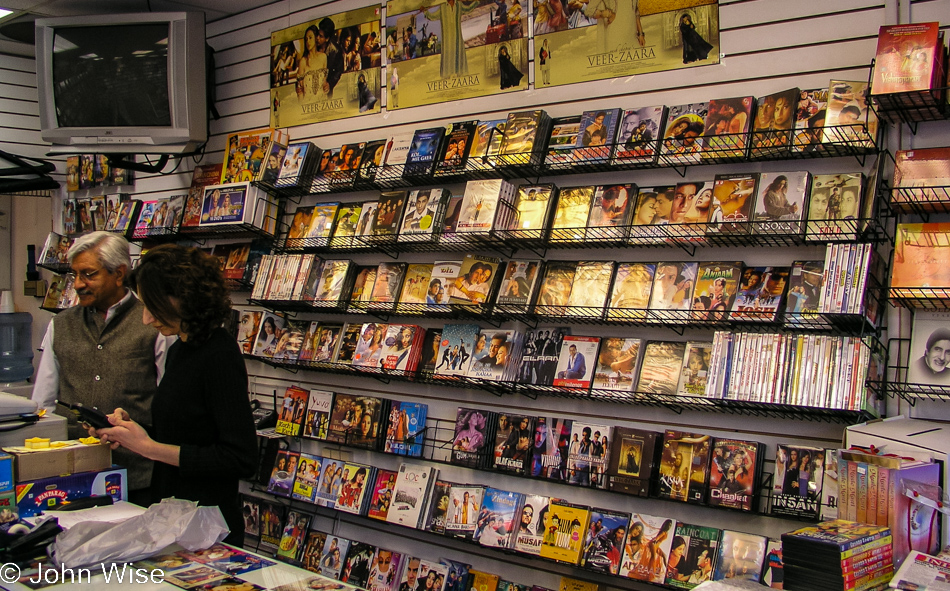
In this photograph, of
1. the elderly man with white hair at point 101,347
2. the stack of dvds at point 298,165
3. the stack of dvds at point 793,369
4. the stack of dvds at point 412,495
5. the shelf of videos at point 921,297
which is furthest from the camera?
the stack of dvds at point 298,165

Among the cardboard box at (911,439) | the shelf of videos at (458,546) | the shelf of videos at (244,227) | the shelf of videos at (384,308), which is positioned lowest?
the shelf of videos at (458,546)

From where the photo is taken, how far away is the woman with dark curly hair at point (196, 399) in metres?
2.32

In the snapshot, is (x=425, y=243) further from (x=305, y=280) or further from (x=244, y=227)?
(x=244, y=227)

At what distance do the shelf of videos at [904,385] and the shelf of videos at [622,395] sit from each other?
7 centimetres

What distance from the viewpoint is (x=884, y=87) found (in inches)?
97.4

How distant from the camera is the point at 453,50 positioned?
4.00 meters

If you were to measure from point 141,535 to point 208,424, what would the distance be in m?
0.53

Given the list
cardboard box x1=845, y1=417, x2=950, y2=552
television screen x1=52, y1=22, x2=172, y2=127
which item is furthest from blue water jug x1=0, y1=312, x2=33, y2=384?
cardboard box x1=845, y1=417, x2=950, y2=552

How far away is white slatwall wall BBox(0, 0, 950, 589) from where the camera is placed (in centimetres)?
286

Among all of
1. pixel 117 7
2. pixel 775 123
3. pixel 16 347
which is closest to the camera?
pixel 775 123

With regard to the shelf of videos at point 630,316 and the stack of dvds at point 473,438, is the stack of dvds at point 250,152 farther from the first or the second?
the stack of dvds at point 473,438

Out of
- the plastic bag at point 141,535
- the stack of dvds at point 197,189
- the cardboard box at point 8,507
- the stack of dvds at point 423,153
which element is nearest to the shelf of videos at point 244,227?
the stack of dvds at point 197,189

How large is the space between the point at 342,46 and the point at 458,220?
173 cm

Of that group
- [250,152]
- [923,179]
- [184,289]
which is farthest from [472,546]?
[250,152]
